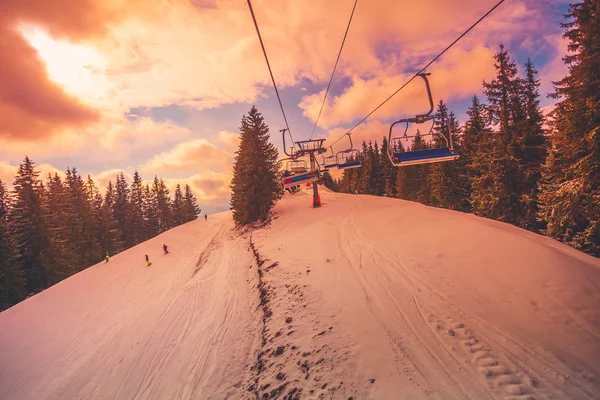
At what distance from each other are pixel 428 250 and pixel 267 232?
55.1 feet

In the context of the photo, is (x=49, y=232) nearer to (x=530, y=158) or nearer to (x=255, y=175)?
(x=255, y=175)

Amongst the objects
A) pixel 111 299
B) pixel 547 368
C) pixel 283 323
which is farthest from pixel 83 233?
pixel 547 368

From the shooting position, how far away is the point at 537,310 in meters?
7.51

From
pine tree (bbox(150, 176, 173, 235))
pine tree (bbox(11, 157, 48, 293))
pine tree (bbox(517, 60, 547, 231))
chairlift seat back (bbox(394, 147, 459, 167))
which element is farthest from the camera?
pine tree (bbox(150, 176, 173, 235))

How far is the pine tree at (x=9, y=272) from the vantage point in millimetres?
24766

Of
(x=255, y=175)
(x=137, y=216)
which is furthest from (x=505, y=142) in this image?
(x=137, y=216)

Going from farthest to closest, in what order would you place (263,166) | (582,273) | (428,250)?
(263,166)
(428,250)
(582,273)

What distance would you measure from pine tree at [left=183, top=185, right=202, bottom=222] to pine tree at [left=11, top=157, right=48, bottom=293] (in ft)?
116

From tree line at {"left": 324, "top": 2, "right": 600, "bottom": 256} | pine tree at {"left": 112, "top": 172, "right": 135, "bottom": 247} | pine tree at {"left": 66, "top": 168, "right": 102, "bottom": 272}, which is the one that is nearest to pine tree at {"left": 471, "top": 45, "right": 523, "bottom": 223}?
tree line at {"left": 324, "top": 2, "right": 600, "bottom": 256}

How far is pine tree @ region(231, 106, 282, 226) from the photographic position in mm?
31188

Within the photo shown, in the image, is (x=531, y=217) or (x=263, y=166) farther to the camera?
(x=263, y=166)

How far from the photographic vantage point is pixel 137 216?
182 feet

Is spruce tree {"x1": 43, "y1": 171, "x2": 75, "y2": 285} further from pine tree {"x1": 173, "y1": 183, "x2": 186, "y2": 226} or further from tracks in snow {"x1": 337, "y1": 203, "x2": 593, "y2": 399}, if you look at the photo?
tracks in snow {"x1": 337, "y1": 203, "x2": 593, "y2": 399}

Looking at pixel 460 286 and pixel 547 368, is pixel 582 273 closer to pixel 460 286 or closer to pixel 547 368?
pixel 460 286
